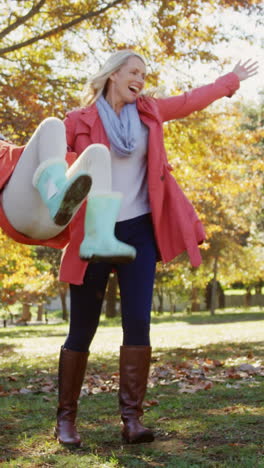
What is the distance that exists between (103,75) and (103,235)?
52.3 inches

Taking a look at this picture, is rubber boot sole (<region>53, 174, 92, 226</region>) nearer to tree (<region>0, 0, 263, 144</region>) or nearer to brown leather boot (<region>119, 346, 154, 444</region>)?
brown leather boot (<region>119, 346, 154, 444</region>)

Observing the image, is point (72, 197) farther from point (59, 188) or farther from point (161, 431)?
point (161, 431)

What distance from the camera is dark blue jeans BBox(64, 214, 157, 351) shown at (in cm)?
373

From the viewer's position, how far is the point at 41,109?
9328mm

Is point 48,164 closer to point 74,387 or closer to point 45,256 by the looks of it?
point 74,387

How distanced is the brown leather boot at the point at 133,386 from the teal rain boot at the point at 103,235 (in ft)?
3.10

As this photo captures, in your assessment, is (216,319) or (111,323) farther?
(111,323)

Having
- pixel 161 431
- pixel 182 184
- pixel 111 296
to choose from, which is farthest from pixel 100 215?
pixel 111 296

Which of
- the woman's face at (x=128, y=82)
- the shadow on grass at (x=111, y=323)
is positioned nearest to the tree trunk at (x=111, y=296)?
the shadow on grass at (x=111, y=323)

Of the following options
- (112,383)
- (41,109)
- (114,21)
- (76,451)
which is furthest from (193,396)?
(114,21)

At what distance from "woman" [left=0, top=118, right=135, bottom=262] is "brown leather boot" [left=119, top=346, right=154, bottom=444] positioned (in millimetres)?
808

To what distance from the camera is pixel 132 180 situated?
3789 millimetres

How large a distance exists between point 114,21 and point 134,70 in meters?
6.70

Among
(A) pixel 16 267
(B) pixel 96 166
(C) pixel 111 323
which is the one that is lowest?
(C) pixel 111 323
